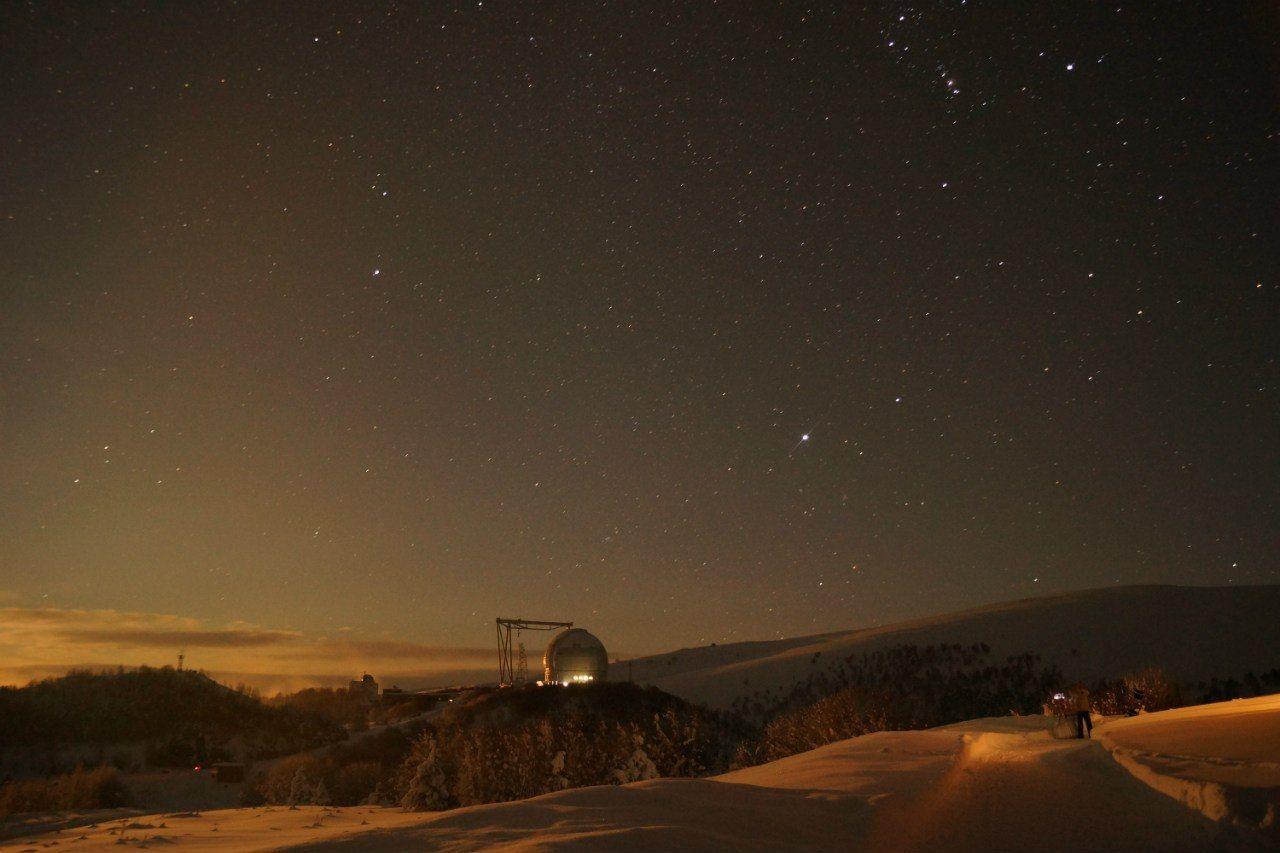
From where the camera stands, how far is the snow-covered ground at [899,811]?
4805 mm

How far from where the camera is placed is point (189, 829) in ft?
31.3

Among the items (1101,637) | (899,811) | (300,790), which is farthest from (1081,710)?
(1101,637)

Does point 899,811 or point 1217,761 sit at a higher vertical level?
point 1217,761

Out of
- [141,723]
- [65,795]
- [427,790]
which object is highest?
[141,723]

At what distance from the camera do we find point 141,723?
2802 cm

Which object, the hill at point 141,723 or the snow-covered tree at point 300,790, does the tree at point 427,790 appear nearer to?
the snow-covered tree at point 300,790

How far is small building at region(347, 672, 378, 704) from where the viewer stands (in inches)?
1751

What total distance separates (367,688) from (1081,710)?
41976 mm

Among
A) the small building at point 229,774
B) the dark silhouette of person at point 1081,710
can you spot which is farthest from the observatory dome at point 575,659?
the dark silhouette of person at point 1081,710

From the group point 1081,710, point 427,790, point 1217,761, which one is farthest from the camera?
point 427,790

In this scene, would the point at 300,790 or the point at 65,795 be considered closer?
the point at 65,795

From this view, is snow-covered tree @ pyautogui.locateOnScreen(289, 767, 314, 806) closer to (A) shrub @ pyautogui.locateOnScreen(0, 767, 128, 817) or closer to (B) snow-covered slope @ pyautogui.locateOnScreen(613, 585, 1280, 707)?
(A) shrub @ pyautogui.locateOnScreen(0, 767, 128, 817)

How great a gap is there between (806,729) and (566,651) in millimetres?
27950

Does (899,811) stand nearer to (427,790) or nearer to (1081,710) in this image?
(1081,710)
